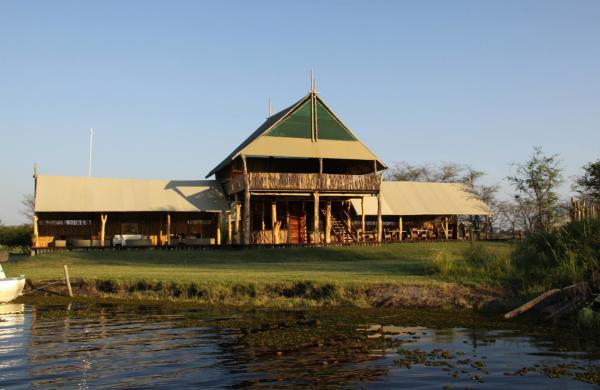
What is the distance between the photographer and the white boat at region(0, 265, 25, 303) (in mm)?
18594

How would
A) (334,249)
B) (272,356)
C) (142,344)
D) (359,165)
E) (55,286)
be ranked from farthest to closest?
1. (359,165)
2. (334,249)
3. (55,286)
4. (142,344)
5. (272,356)

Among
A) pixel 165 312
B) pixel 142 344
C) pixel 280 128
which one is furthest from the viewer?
pixel 280 128

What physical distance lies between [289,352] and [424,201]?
36614 millimetres

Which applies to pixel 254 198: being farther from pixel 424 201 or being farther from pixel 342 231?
pixel 424 201

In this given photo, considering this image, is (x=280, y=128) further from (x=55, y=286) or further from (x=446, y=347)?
(x=446, y=347)

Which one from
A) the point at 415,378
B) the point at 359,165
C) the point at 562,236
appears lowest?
the point at 415,378

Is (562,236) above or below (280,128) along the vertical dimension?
below

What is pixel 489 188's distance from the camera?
69812 millimetres

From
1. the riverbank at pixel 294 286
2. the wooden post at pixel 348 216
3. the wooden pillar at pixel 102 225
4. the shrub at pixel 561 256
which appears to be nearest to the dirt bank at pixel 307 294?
the riverbank at pixel 294 286

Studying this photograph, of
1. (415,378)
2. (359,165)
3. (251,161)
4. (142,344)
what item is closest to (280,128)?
(251,161)

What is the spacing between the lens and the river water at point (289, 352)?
877 centimetres

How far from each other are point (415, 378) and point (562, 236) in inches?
412

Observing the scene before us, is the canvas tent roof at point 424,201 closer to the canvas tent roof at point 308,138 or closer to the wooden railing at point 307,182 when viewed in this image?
the canvas tent roof at point 308,138

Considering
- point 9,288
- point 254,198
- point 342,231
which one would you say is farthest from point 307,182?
point 9,288
